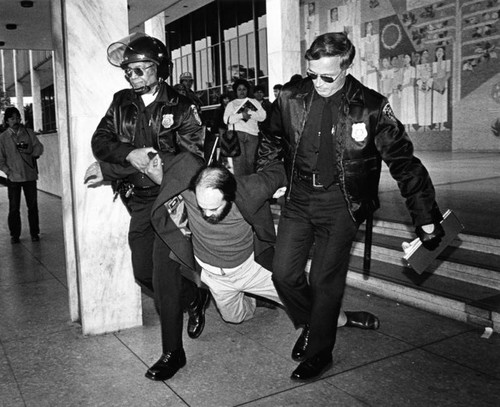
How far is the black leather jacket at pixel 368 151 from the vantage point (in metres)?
3.25

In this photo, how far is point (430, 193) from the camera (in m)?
3.24

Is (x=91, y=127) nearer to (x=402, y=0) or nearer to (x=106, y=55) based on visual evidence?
(x=106, y=55)

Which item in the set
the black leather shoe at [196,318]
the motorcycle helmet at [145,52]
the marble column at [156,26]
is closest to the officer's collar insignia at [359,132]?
the motorcycle helmet at [145,52]

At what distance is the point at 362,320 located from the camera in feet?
13.8

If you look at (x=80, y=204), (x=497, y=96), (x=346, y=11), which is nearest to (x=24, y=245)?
(x=80, y=204)

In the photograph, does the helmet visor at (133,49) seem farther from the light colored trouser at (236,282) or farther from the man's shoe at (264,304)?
the man's shoe at (264,304)

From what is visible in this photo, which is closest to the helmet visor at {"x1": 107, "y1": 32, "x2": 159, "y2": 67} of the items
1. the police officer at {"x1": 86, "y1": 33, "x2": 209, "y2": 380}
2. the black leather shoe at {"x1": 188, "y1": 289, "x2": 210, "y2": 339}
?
the police officer at {"x1": 86, "y1": 33, "x2": 209, "y2": 380}

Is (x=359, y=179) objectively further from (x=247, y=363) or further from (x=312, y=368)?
(x=247, y=363)

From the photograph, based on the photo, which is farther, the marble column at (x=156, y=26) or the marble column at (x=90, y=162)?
the marble column at (x=156, y=26)

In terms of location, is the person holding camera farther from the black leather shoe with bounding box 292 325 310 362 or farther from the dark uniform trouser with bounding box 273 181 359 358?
the dark uniform trouser with bounding box 273 181 359 358

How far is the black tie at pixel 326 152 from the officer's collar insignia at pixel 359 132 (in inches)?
6.2

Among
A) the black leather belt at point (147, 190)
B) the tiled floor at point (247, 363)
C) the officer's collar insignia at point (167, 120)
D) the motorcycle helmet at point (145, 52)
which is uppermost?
the motorcycle helmet at point (145, 52)

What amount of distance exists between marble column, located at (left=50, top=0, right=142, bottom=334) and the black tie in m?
1.58

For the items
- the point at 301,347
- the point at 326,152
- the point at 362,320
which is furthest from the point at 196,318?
the point at 326,152
